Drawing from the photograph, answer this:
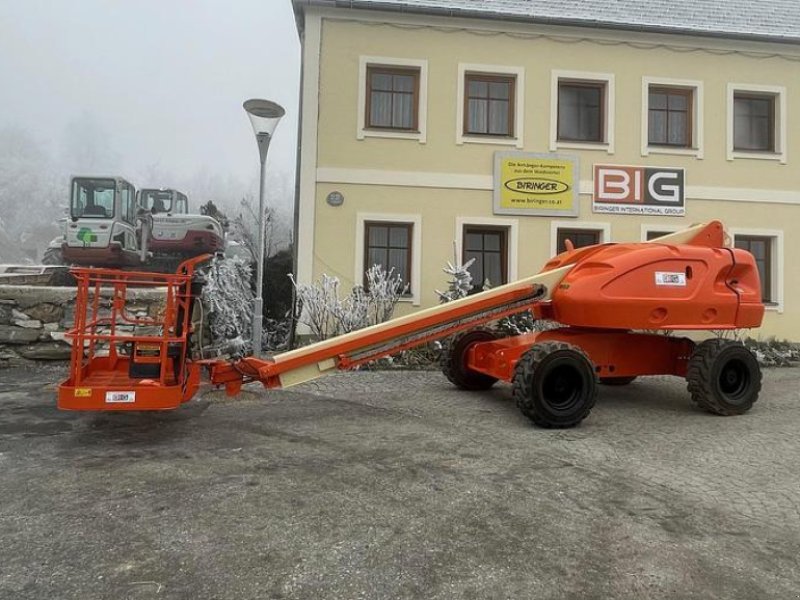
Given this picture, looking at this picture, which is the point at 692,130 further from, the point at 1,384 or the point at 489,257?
the point at 1,384

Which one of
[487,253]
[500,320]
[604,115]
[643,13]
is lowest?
[500,320]

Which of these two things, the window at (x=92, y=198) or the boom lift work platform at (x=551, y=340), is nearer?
the boom lift work platform at (x=551, y=340)

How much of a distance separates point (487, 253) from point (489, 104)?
2869mm

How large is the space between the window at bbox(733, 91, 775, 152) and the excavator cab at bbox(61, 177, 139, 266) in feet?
45.5

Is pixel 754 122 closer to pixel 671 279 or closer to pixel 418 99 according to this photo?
pixel 418 99

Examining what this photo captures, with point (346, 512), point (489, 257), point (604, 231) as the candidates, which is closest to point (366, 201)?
point (489, 257)

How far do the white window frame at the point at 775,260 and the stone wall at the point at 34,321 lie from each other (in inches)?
432

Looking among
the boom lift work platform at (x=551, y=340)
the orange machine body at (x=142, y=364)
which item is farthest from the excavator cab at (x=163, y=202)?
the orange machine body at (x=142, y=364)

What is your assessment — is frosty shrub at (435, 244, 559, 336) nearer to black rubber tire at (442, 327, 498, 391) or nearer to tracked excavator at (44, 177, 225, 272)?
black rubber tire at (442, 327, 498, 391)

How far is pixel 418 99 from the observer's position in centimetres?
1135

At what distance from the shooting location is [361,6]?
35.8 feet

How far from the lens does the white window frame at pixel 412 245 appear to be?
36.1ft

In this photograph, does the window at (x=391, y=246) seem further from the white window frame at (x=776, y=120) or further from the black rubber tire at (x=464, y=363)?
the white window frame at (x=776, y=120)

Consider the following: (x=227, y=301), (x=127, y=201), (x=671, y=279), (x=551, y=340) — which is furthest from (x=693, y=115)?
(x=127, y=201)
